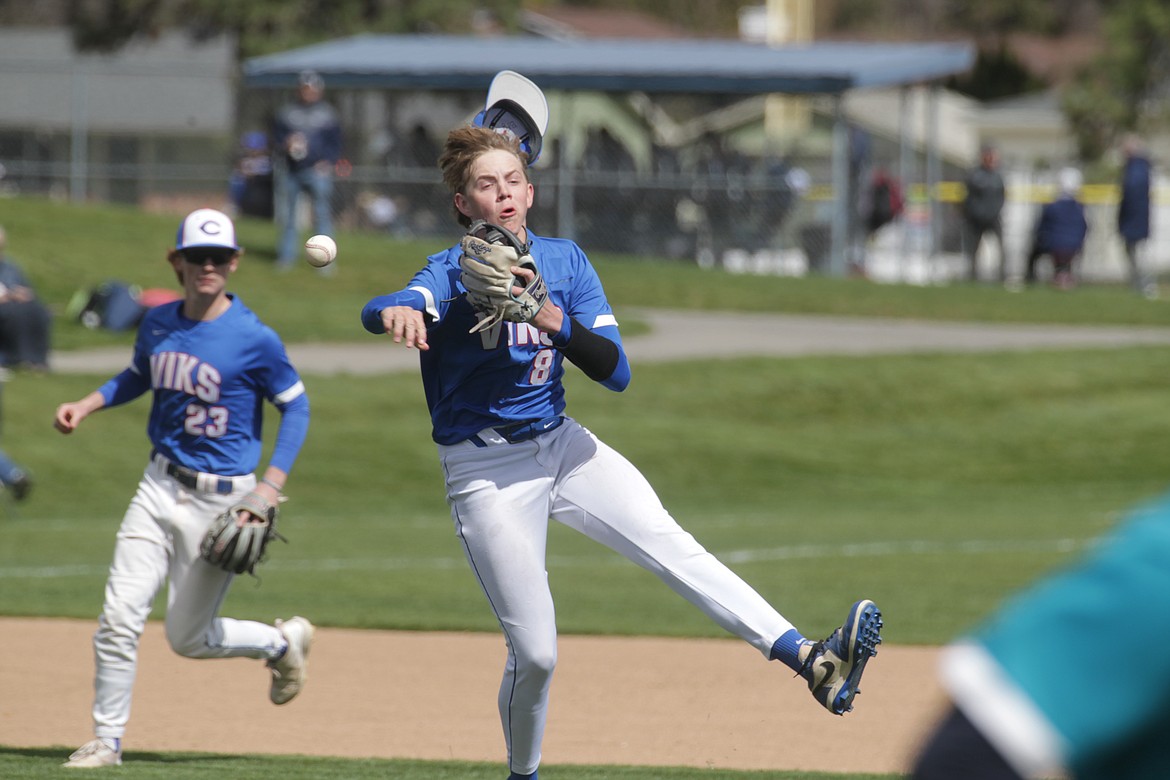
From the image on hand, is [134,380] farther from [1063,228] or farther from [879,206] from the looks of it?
[879,206]

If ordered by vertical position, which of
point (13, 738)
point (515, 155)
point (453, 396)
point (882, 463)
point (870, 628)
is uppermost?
point (515, 155)

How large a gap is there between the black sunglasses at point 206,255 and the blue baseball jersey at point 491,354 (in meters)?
1.43

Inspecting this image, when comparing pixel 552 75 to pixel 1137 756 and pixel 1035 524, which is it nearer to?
pixel 1035 524

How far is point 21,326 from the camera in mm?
16438

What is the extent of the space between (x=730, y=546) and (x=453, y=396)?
7.71 meters

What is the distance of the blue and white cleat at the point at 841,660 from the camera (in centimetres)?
468

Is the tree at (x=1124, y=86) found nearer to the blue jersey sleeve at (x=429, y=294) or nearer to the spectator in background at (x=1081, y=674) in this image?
the blue jersey sleeve at (x=429, y=294)

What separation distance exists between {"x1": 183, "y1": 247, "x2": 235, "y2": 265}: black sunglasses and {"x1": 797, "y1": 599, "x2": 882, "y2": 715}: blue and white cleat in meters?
2.68

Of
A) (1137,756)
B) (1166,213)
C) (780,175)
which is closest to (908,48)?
(780,175)

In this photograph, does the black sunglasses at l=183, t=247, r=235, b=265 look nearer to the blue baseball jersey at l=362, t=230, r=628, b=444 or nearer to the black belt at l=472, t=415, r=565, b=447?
the blue baseball jersey at l=362, t=230, r=628, b=444

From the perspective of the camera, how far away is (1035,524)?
45.0ft

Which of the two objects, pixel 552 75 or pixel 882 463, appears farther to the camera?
pixel 552 75

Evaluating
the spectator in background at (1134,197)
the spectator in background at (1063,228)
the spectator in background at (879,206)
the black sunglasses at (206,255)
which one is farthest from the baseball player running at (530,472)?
the spectator in background at (879,206)

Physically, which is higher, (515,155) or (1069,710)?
(515,155)
